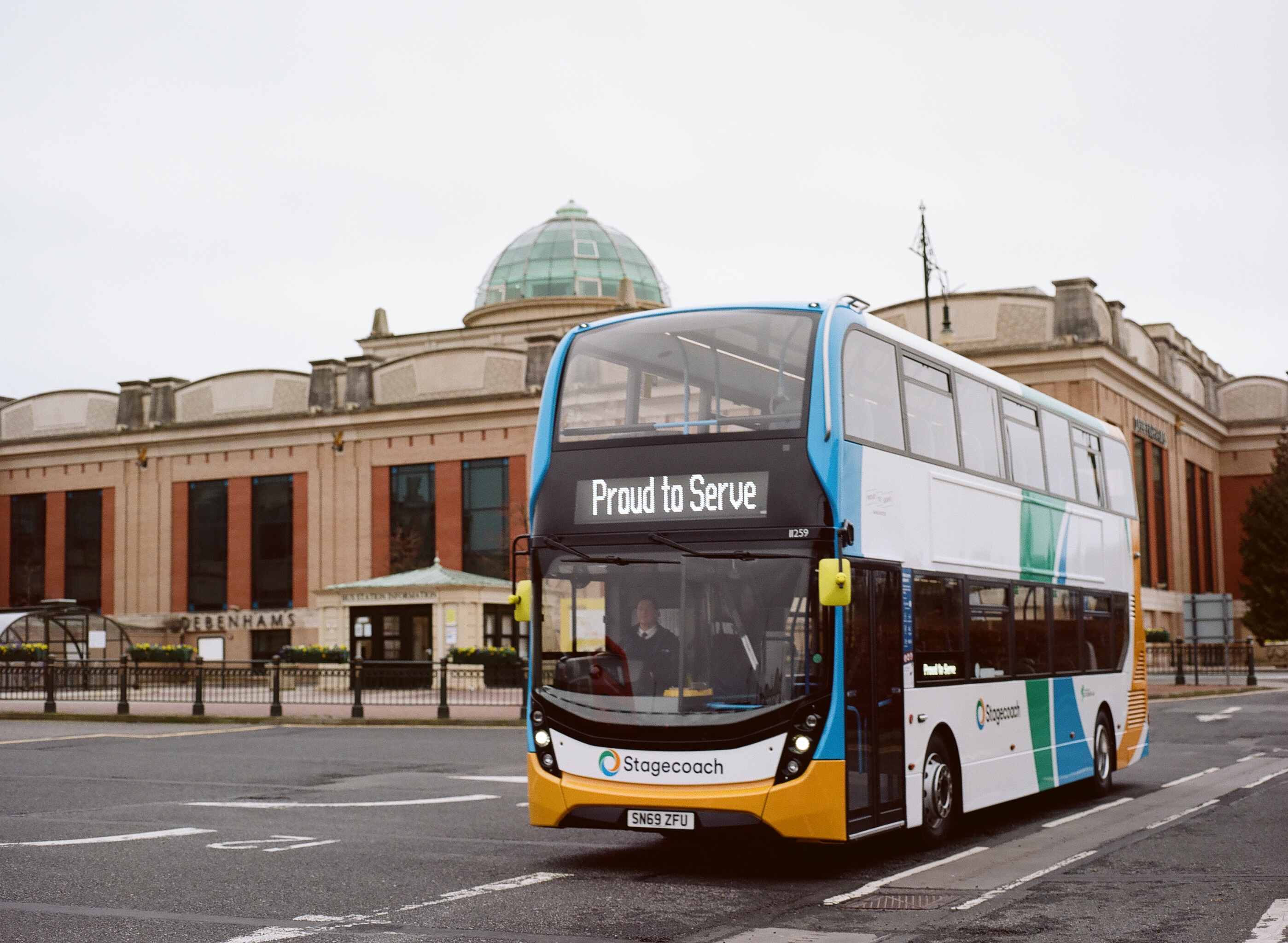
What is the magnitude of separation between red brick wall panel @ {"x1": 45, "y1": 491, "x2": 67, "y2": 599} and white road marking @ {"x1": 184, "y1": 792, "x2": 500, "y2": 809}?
174 ft

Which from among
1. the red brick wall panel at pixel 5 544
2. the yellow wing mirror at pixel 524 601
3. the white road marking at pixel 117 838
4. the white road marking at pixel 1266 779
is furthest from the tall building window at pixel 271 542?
the yellow wing mirror at pixel 524 601

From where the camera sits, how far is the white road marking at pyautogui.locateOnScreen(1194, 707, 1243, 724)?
25.7 m

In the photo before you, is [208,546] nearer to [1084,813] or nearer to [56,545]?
[56,545]

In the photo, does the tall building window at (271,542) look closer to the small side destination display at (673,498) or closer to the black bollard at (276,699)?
the black bollard at (276,699)

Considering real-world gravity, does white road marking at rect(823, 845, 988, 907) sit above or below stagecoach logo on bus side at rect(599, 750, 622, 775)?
below

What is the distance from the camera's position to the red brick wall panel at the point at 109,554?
6203 cm

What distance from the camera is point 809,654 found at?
31.0ft

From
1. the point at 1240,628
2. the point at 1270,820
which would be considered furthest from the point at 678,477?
the point at 1240,628

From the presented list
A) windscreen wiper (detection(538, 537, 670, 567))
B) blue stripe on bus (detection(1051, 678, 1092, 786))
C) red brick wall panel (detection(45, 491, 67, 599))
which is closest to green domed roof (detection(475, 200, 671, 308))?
red brick wall panel (detection(45, 491, 67, 599))

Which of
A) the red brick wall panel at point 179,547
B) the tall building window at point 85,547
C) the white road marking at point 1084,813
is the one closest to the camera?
the white road marking at point 1084,813

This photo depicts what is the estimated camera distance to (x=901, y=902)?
8.61 meters

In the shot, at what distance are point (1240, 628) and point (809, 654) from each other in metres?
59.2

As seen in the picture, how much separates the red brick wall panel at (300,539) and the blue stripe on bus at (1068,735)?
155 feet

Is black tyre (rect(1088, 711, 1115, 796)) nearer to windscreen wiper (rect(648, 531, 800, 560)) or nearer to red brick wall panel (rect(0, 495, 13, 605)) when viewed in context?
windscreen wiper (rect(648, 531, 800, 560))
